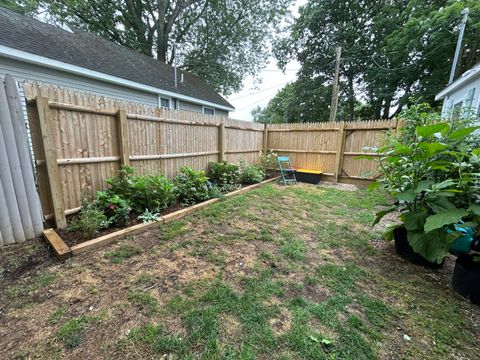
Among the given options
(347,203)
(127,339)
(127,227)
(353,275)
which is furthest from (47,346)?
(347,203)

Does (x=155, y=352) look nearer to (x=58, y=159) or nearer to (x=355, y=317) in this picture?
(x=355, y=317)

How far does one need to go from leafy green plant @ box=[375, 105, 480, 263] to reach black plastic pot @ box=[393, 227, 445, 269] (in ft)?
1.02

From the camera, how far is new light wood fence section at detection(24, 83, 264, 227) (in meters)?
2.62

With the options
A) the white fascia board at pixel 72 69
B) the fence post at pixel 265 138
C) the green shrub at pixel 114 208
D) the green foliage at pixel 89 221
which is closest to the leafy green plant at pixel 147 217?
the green shrub at pixel 114 208

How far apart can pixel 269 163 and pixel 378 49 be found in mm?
11410

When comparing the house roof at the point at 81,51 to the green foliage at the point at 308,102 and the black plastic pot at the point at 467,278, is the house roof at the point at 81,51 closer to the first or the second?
the black plastic pot at the point at 467,278

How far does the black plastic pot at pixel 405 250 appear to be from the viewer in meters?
2.30

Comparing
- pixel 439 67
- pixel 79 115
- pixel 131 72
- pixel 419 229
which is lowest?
pixel 419 229

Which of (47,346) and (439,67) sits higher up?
(439,67)

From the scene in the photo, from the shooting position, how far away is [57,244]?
7.78ft

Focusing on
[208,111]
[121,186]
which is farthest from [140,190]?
→ [208,111]

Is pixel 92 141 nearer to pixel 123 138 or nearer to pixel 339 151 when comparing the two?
pixel 123 138

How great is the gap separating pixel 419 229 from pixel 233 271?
197cm

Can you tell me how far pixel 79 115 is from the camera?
2961 millimetres
